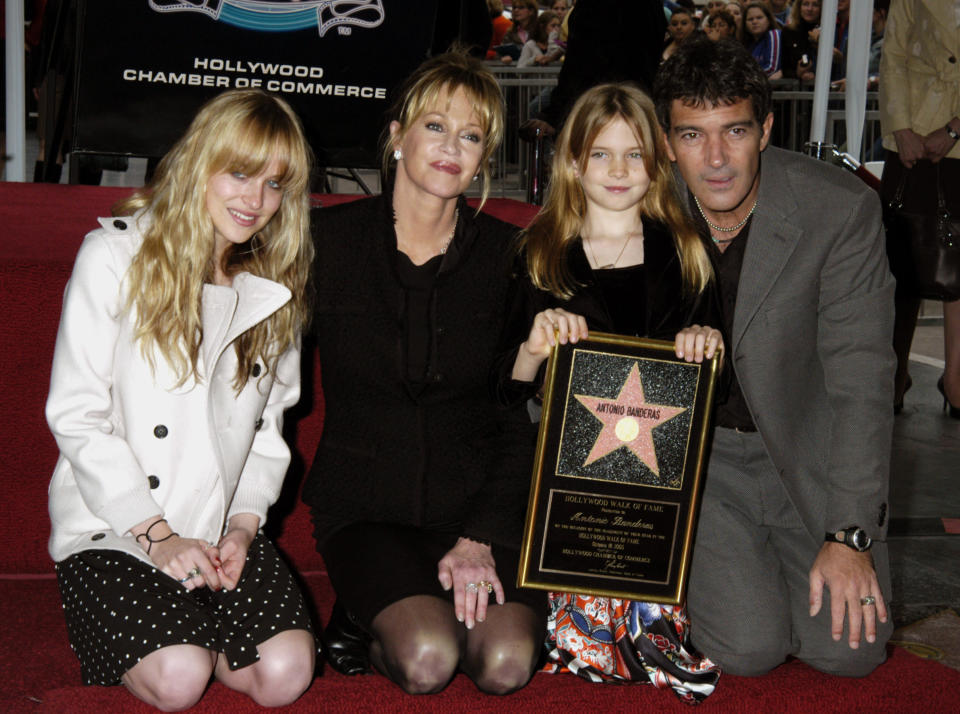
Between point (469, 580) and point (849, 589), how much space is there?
0.88 m

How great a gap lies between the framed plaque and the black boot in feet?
1.55

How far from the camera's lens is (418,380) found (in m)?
2.76

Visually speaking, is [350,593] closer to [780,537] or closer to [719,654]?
Answer: [719,654]

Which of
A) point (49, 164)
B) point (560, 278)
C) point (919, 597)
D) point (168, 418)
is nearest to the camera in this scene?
point (168, 418)

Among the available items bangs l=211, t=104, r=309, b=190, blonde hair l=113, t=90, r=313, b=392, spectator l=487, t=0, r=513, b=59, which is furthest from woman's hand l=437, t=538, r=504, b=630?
spectator l=487, t=0, r=513, b=59

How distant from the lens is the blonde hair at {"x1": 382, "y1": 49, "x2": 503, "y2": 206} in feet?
9.06

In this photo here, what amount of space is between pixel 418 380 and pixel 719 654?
101 centimetres

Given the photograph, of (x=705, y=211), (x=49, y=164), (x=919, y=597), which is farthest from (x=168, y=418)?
(x=49, y=164)

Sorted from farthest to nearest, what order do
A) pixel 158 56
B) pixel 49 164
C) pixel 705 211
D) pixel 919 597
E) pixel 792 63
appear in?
pixel 792 63 < pixel 49 164 < pixel 158 56 < pixel 919 597 < pixel 705 211

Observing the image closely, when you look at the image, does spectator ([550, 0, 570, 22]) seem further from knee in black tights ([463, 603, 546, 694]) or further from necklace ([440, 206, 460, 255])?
knee in black tights ([463, 603, 546, 694])

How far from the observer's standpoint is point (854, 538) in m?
2.61

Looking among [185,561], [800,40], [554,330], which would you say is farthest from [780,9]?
[185,561]

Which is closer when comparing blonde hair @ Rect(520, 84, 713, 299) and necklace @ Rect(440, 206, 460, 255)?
blonde hair @ Rect(520, 84, 713, 299)

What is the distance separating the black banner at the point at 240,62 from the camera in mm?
4250
